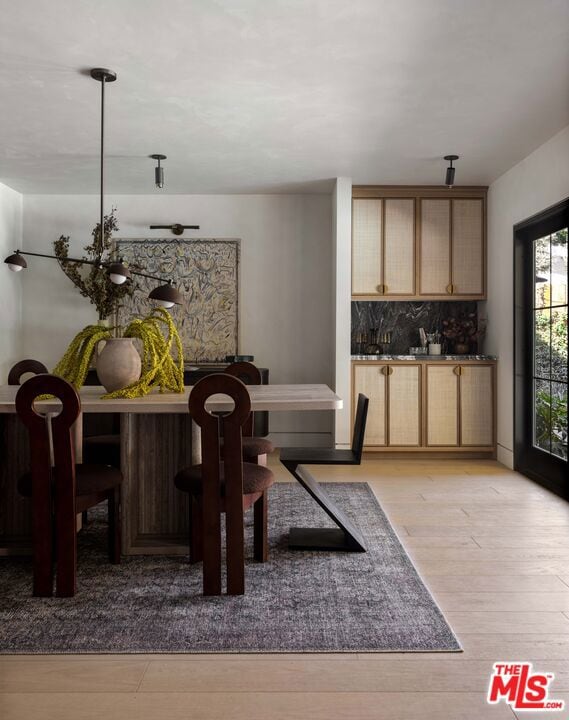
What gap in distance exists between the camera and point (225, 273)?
20.2 feet

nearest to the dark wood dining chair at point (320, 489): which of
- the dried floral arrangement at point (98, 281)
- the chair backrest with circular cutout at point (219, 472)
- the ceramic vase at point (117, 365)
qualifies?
the chair backrest with circular cutout at point (219, 472)

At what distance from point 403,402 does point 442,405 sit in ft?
1.16

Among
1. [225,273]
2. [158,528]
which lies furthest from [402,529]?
[225,273]

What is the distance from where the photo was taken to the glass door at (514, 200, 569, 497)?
442 cm

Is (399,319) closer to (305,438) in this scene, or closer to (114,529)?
(305,438)

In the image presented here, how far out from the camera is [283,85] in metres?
3.49

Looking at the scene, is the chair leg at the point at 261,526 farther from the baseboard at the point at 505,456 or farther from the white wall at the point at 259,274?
the white wall at the point at 259,274

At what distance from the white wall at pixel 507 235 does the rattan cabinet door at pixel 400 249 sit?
71 cm

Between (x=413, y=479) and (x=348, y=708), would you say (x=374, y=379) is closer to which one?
(x=413, y=479)

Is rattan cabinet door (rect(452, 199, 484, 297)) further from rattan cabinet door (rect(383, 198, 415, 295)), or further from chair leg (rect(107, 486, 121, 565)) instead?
chair leg (rect(107, 486, 121, 565))

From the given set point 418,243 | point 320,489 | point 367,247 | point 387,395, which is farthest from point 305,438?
point 320,489

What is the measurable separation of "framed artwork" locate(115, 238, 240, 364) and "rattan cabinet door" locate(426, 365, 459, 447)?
1.90 metres

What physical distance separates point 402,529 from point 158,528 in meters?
1.36

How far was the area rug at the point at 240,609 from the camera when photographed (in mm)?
2180
